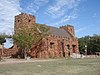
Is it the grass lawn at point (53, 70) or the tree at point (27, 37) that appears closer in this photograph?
the grass lawn at point (53, 70)

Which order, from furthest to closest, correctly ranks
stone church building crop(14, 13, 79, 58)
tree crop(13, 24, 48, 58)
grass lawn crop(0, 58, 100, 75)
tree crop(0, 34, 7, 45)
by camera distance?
1. tree crop(0, 34, 7, 45)
2. stone church building crop(14, 13, 79, 58)
3. tree crop(13, 24, 48, 58)
4. grass lawn crop(0, 58, 100, 75)

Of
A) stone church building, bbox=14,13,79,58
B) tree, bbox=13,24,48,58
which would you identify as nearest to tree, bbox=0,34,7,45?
stone church building, bbox=14,13,79,58

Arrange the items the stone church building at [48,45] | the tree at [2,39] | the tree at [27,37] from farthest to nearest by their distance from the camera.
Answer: the tree at [2,39]
the stone church building at [48,45]
the tree at [27,37]

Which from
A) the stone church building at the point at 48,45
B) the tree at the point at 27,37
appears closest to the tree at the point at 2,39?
the stone church building at the point at 48,45

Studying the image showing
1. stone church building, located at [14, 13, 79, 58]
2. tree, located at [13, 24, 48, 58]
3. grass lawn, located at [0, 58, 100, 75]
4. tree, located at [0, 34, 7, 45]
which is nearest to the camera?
grass lawn, located at [0, 58, 100, 75]

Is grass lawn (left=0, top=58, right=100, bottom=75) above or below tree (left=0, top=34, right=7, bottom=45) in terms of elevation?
below

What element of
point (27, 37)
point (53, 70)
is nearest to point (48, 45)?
point (27, 37)

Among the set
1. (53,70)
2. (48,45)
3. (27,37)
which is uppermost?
(27,37)

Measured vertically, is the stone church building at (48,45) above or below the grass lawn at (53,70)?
above

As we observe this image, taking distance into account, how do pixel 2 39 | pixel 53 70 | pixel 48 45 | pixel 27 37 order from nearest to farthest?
pixel 53 70
pixel 27 37
pixel 48 45
pixel 2 39

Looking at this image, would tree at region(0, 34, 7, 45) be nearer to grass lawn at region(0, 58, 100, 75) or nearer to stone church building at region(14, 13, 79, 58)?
stone church building at region(14, 13, 79, 58)

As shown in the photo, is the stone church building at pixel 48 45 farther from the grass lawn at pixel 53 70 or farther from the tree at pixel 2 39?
the grass lawn at pixel 53 70

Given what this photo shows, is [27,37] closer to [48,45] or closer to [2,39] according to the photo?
[48,45]

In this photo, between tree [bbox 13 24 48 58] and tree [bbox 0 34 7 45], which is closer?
tree [bbox 13 24 48 58]
